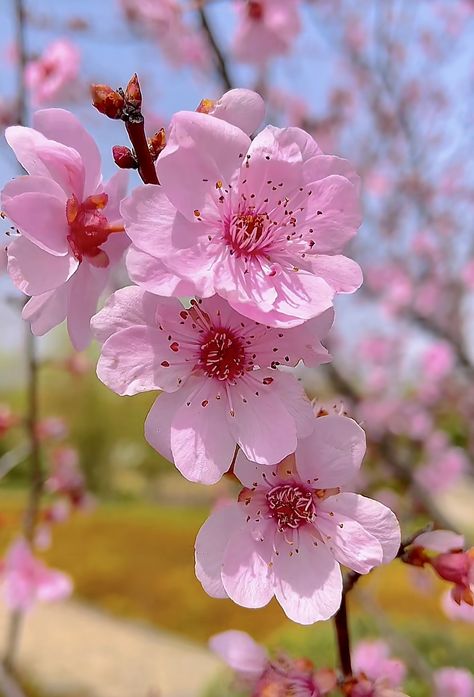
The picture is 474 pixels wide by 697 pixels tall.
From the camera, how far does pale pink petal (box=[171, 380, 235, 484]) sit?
1.58 ft

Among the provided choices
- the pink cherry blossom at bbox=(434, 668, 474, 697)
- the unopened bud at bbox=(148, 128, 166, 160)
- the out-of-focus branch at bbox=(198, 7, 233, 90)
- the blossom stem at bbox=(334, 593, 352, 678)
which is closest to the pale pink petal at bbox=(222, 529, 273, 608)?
the blossom stem at bbox=(334, 593, 352, 678)

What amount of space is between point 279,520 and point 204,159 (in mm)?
302

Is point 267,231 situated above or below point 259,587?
above

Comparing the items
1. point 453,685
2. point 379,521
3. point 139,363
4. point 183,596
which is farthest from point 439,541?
point 183,596

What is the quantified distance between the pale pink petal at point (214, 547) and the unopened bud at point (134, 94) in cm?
33

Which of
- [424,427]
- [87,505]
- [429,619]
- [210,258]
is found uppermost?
[210,258]

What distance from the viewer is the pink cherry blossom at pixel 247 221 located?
471 millimetres

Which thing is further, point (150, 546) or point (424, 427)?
point (150, 546)

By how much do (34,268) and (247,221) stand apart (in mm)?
180

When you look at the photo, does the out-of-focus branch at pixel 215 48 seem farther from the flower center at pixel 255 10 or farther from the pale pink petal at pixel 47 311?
the pale pink petal at pixel 47 311

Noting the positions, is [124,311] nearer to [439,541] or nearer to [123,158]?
[123,158]

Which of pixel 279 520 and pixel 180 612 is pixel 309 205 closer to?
pixel 279 520

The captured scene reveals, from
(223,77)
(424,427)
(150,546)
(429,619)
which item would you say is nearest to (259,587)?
(223,77)

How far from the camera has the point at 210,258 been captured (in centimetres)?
50
